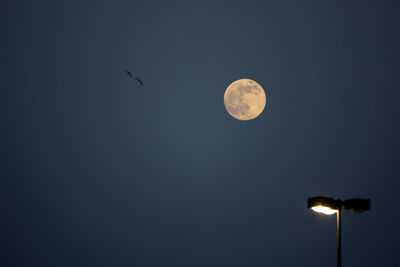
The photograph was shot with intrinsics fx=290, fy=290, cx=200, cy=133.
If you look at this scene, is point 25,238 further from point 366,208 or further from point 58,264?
point 366,208

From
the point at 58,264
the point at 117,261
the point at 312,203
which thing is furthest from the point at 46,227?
the point at 312,203

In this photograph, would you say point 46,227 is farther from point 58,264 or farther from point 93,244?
point 58,264

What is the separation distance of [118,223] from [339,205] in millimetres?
91689

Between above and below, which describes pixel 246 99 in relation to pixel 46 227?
above

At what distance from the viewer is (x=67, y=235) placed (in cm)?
6253

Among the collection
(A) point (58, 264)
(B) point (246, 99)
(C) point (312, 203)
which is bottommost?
(A) point (58, 264)

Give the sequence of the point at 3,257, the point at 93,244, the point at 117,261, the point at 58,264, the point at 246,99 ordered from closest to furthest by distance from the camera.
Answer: the point at 3,257, the point at 58,264, the point at 117,261, the point at 93,244, the point at 246,99

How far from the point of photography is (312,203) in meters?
5.95

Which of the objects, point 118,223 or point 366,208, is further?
point 118,223

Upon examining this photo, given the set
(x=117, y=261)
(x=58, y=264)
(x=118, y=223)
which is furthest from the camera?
(x=118, y=223)

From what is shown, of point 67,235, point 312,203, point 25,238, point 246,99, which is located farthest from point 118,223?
point 312,203

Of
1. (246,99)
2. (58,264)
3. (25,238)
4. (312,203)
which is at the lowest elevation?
(58,264)

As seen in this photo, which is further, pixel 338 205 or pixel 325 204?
pixel 338 205

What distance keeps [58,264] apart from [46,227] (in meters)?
15.7
